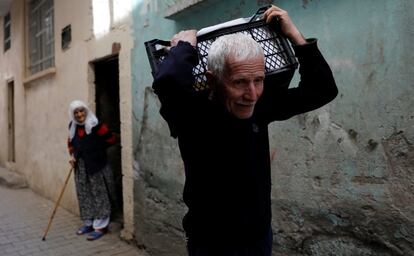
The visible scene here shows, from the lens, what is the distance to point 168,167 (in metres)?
4.04

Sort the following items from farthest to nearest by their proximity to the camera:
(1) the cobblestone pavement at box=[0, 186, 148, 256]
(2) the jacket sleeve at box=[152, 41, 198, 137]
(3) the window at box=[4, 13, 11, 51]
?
(3) the window at box=[4, 13, 11, 51] < (1) the cobblestone pavement at box=[0, 186, 148, 256] < (2) the jacket sleeve at box=[152, 41, 198, 137]

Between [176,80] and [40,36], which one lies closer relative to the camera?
[176,80]

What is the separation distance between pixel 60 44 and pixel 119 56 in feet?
7.43

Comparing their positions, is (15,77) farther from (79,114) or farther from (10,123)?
(79,114)

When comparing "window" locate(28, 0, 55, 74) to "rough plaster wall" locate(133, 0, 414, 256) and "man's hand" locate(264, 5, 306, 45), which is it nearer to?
"rough plaster wall" locate(133, 0, 414, 256)

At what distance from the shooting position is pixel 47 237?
5.19m

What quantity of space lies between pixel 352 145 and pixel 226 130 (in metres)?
1.22

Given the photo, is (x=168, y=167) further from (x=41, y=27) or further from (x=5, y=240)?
(x=41, y=27)

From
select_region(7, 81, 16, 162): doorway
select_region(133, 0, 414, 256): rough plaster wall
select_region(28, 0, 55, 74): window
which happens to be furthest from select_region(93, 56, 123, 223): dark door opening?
select_region(7, 81, 16, 162): doorway

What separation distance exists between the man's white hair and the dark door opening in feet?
14.6

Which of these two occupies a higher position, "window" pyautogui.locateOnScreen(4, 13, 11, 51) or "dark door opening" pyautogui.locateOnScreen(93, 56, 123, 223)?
"window" pyautogui.locateOnScreen(4, 13, 11, 51)

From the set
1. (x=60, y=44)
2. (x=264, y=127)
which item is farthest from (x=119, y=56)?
(x=264, y=127)

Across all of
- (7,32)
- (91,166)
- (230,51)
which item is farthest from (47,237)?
(7,32)

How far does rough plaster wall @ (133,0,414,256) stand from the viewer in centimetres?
216
